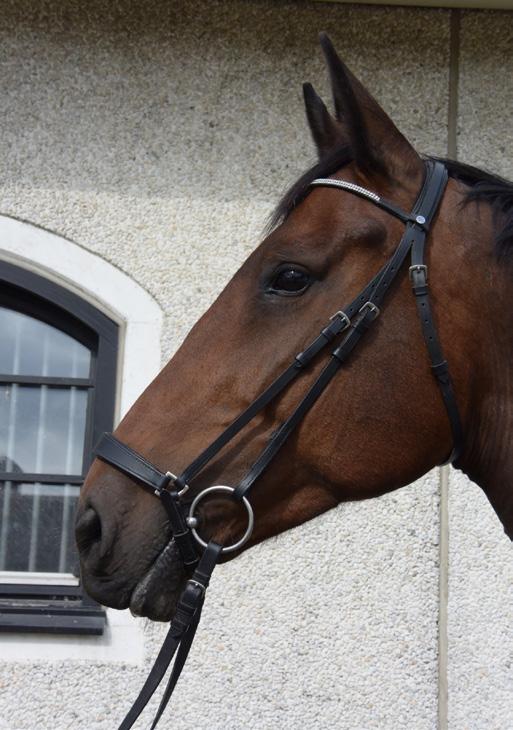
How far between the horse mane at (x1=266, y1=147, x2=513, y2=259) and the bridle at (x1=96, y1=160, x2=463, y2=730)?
0.15m

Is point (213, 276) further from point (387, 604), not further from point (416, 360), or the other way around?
point (416, 360)

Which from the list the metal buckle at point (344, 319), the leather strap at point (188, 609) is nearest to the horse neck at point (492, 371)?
the metal buckle at point (344, 319)

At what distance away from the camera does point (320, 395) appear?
178 cm

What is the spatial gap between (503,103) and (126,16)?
5.59 feet

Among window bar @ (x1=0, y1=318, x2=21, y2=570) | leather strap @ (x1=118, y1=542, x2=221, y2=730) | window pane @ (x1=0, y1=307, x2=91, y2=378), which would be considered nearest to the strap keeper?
leather strap @ (x1=118, y1=542, x2=221, y2=730)

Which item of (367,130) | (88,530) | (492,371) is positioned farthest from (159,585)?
(367,130)

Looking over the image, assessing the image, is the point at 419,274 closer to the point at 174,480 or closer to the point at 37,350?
the point at 174,480

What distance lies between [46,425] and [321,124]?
6.87 ft

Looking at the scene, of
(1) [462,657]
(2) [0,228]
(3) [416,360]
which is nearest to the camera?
(3) [416,360]

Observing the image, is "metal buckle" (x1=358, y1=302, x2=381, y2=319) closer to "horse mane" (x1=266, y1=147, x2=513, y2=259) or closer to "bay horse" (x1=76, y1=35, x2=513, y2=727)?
"bay horse" (x1=76, y1=35, x2=513, y2=727)

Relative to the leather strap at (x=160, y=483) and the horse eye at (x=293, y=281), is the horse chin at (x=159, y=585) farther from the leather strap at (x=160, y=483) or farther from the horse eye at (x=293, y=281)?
the horse eye at (x=293, y=281)

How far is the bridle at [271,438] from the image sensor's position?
1.73 m

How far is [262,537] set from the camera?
183cm

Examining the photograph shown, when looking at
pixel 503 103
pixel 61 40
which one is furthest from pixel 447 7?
pixel 61 40
